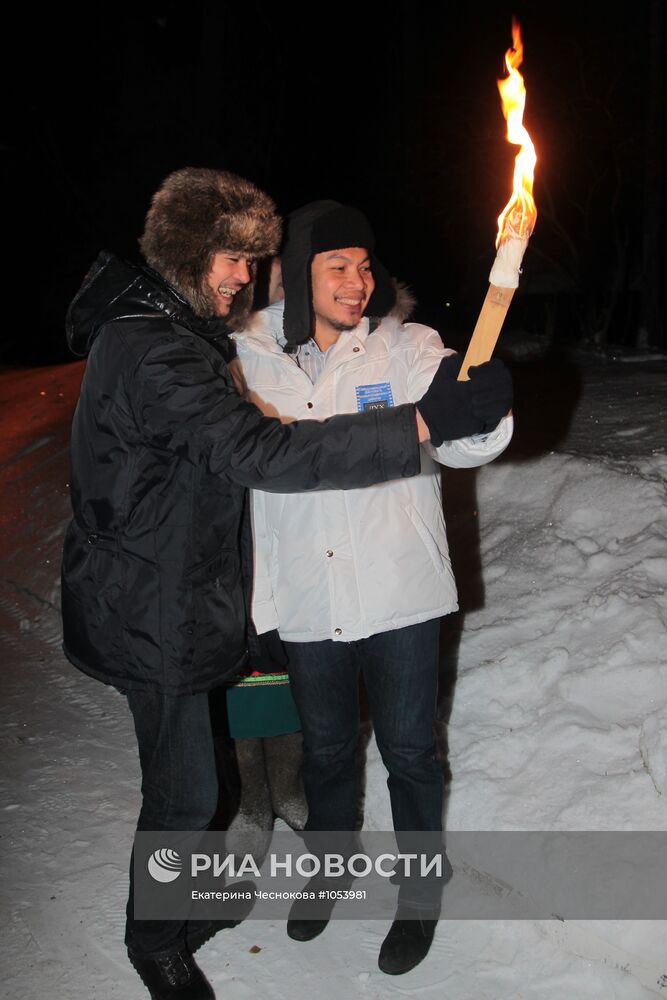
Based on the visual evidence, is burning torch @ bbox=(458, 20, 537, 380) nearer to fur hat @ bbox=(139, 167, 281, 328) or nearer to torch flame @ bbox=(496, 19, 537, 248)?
torch flame @ bbox=(496, 19, 537, 248)

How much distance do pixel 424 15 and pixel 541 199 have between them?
6151mm

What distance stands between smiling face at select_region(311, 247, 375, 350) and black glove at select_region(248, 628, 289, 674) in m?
1.08

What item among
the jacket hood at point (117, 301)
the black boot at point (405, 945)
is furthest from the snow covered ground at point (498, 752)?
the jacket hood at point (117, 301)

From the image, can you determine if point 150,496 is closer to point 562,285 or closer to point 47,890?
point 47,890

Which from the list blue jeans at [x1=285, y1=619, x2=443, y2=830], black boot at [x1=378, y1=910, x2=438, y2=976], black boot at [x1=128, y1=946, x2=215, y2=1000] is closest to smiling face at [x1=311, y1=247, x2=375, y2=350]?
blue jeans at [x1=285, y1=619, x2=443, y2=830]

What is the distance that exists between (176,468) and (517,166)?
119 centimetres

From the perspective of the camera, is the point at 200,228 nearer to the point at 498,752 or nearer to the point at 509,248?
the point at 509,248

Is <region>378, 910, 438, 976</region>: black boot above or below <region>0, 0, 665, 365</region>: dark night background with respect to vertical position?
below

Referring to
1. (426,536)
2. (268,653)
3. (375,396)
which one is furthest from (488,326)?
(268,653)

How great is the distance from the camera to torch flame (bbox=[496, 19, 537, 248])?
2008mm

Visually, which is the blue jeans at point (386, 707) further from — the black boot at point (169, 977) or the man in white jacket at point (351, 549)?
the black boot at point (169, 977)

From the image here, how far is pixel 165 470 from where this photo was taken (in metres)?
2.41

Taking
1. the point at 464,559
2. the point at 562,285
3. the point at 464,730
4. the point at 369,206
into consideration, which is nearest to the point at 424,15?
the point at 369,206

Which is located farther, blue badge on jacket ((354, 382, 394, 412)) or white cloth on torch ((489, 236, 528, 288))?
blue badge on jacket ((354, 382, 394, 412))
